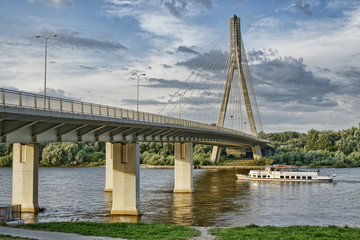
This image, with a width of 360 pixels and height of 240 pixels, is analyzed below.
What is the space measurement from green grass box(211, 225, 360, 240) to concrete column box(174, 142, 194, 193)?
106 feet

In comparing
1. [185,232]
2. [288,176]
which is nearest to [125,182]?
[185,232]

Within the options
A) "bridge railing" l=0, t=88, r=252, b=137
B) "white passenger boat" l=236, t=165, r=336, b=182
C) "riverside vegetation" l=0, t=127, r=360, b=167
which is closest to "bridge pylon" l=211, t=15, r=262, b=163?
"white passenger boat" l=236, t=165, r=336, b=182

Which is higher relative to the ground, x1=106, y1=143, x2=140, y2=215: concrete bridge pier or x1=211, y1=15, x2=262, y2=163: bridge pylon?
x1=211, y1=15, x2=262, y2=163: bridge pylon

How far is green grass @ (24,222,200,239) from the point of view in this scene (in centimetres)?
2234

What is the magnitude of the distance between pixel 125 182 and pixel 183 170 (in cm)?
2074

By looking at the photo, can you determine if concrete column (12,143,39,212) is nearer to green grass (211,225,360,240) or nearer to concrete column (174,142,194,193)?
green grass (211,225,360,240)

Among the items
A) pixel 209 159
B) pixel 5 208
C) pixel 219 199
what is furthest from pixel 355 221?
pixel 209 159

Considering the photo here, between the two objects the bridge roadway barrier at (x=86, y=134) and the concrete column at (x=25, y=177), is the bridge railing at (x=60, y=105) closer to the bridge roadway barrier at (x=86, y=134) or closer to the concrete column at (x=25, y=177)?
the bridge roadway barrier at (x=86, y=134)

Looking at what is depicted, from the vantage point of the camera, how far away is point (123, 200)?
1515 inches

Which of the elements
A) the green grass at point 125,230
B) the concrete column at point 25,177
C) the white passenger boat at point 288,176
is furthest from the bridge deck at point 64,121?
the white passenger boat at point 288,176

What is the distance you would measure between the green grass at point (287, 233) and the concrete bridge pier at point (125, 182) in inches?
582

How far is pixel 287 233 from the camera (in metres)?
23.3

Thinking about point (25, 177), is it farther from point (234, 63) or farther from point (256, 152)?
point (256, 152)

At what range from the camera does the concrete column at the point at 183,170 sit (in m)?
57.9
